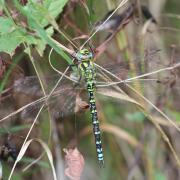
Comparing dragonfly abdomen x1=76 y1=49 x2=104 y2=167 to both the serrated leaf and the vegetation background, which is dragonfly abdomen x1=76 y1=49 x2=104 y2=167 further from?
the serrated leaf

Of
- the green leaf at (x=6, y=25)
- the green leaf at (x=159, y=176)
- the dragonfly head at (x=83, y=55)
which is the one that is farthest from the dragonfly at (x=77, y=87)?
the green leaf at (x=159, y=176)

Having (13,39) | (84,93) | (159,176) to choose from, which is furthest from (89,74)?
(159,176)

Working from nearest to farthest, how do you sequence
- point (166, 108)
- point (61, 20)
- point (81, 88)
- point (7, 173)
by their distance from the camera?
1. point (81, 88)
2. point (61, 20)
3. point (7, 173)
4. point (166, 108)

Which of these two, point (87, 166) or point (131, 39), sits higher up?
point (131, 39)

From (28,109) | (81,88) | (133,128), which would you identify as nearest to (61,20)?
(81,88)

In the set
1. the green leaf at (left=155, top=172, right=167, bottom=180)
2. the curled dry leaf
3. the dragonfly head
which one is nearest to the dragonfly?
the dragonfly head

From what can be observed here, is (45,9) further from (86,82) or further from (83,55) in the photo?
(86,82)

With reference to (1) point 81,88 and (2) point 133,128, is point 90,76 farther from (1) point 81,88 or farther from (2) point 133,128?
(2) point 133,128
